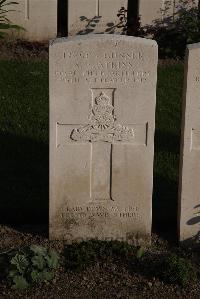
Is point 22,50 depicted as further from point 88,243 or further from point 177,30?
point 88,243

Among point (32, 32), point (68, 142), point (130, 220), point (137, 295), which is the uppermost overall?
point (32, 32)

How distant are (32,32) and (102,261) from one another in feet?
20.5

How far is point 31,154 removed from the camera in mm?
7898

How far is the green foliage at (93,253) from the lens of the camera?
5.84m

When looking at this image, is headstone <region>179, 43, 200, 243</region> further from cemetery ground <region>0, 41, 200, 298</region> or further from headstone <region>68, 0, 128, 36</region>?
headstone <region>68, 0, 128, 36</region>

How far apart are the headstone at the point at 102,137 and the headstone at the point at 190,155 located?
26 cm

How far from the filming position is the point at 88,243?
608 centimetres

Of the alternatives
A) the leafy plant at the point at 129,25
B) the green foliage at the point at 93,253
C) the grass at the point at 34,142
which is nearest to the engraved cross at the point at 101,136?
the green foliage at the point at 93,253

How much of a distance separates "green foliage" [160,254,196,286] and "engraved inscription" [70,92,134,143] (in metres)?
1.02

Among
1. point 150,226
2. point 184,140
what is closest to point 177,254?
point 150,226

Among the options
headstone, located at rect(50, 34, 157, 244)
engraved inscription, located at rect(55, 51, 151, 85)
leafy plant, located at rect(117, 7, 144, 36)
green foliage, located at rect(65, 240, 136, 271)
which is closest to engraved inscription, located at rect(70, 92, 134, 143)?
headstone, located at rect(50, 34, 157, 244)

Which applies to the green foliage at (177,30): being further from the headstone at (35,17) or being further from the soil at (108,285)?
the soil at (108,285)

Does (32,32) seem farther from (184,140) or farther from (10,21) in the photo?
(184,140)

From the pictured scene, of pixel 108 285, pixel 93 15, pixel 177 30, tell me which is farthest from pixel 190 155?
pixel 93 15
